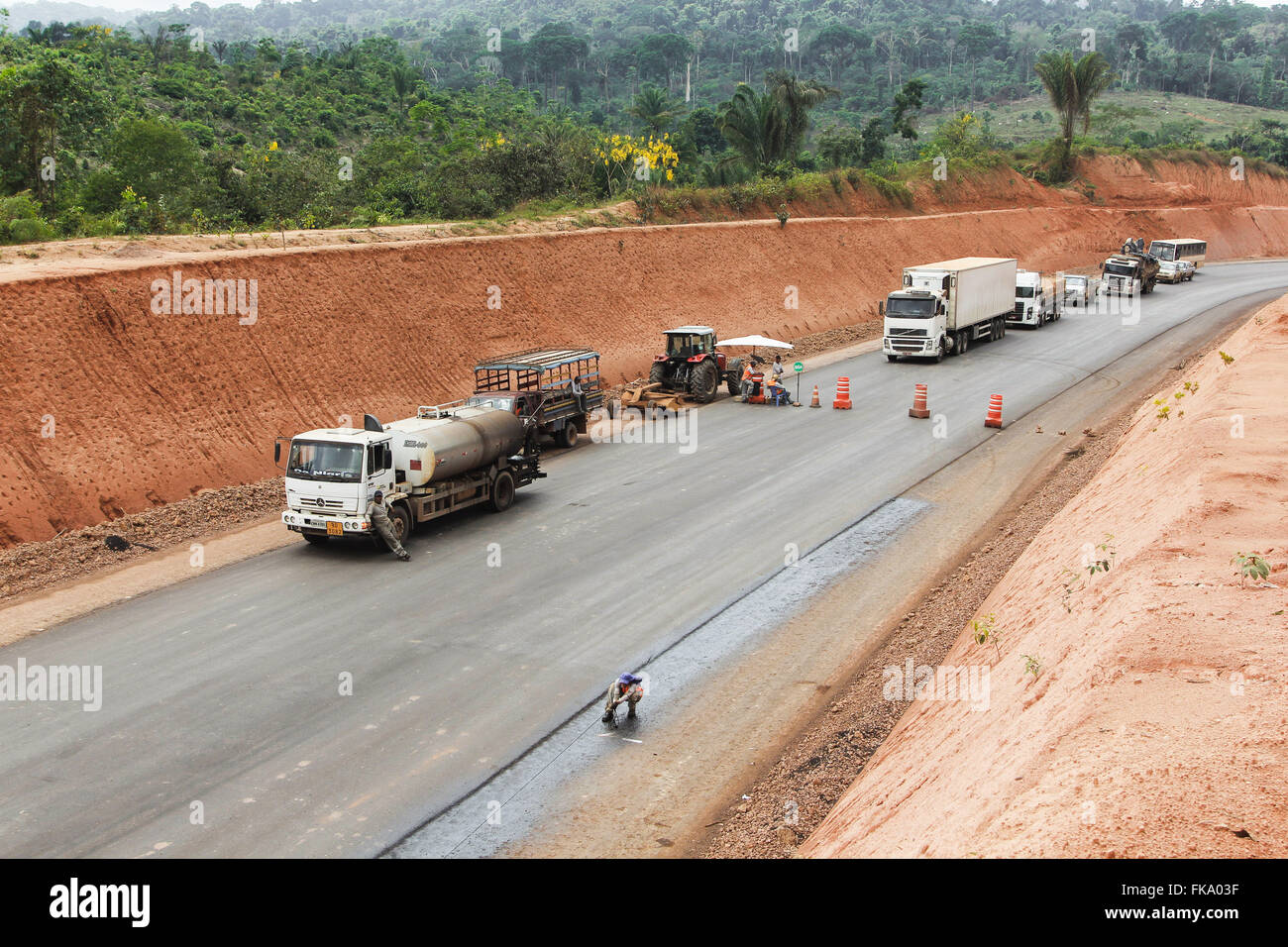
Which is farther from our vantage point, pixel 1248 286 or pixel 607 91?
pixel 607 91

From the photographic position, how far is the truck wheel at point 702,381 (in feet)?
113

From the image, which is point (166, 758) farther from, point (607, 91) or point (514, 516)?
point (607, 91)

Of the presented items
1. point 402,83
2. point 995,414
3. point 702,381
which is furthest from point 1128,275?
point 402,83

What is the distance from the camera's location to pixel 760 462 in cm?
2691

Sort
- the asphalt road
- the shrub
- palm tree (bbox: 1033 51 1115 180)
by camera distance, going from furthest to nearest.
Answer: palm tree (bbox: 1033 51 1115 180), the shrub, the asphalt road

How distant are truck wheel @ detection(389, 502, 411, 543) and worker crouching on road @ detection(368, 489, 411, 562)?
1.34 ft

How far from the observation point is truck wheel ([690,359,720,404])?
34.3 metres

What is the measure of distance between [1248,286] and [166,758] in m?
67.4

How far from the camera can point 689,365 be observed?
34.5 m

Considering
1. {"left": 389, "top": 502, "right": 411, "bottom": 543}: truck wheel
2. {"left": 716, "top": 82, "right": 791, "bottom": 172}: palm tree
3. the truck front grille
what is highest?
{"left": 716, "top": 82, "right": 791, "bottom": 172}: palm tree

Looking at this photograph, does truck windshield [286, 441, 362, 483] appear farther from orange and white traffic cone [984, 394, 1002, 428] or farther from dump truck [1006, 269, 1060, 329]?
dump truck [1006, 269, 1060, 329]

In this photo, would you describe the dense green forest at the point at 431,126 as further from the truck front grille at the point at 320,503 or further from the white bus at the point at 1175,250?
the white bus at the point at 1175,250

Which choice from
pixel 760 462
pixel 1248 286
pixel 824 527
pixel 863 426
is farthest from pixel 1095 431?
pixel 1248 286

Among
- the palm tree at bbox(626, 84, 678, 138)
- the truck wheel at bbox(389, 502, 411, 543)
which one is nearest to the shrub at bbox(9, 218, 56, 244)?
the truck wheel at bbox(389, 502, 411, 543)
